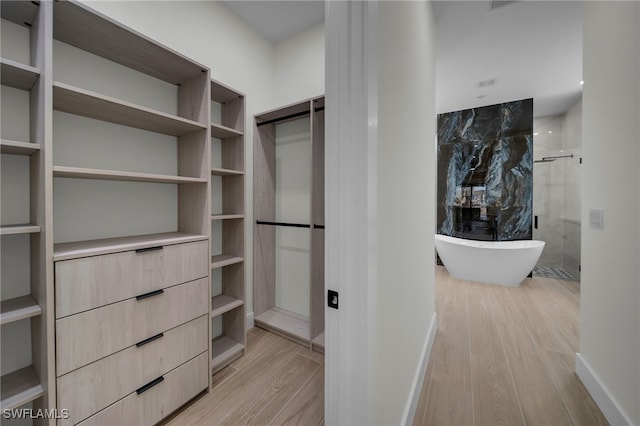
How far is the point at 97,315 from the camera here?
1.14 metres

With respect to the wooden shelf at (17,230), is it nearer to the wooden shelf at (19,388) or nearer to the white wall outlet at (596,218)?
the wooden shelf at (19,388)

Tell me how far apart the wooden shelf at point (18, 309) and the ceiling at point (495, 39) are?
8.03ft

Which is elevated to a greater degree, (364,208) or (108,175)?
(108,175)

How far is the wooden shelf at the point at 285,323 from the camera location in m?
2.15

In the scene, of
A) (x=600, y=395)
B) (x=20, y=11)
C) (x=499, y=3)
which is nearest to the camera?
(x=20, y=11)

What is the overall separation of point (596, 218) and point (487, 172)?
2.99 metres

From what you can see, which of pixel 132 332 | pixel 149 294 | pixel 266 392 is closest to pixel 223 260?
pixel 149 294

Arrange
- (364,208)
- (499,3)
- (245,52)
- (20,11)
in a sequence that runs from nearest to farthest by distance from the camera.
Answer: (364,208)
(20,11)
(499,3)
(245,52)

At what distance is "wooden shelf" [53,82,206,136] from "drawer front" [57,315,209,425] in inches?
46.8

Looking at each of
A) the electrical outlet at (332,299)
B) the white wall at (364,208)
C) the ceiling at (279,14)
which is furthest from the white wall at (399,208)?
the ceiling at (279,14)

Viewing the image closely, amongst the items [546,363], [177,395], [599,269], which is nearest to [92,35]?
[177,395]

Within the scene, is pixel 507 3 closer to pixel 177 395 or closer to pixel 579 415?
pixel 579 415

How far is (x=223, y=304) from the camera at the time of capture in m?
1.90

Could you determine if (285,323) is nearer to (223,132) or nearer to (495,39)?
(223,132)
